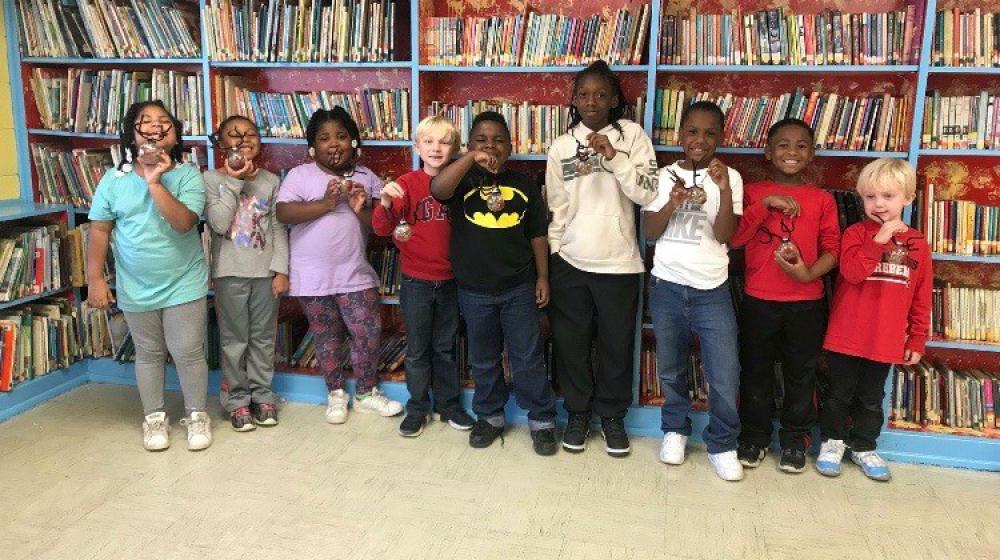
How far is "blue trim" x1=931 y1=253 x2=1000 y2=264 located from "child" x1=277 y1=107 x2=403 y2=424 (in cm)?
A: 234

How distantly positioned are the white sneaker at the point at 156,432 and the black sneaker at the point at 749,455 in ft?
7.67

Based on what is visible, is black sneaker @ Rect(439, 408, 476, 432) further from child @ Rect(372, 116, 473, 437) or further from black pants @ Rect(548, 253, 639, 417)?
black pants @ Rect(548, 253, 639, 417)

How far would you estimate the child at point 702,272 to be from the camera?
2932mm

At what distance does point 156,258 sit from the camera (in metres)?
3.13

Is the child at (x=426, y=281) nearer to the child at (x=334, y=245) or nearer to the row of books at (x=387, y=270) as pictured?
the child at (x=334, y=245)

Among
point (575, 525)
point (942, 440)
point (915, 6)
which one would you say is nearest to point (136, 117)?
point (575, 525)

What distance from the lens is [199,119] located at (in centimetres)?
375

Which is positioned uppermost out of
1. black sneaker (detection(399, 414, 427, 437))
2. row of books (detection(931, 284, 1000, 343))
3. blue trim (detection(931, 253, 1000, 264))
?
blue trim (detection(931, 253, 1000, 264))

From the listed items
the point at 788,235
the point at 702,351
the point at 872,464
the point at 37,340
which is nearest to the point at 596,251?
the point at 702,351

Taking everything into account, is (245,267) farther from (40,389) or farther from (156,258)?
(40,389)

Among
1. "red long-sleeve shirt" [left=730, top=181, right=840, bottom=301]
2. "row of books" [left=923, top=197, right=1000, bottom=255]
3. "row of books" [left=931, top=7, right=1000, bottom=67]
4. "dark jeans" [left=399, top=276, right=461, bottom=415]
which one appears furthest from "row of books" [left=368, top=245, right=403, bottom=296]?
"row of books" [left=931, top=7, right=1000, bottom=67]

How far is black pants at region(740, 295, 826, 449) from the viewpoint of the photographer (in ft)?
9.79

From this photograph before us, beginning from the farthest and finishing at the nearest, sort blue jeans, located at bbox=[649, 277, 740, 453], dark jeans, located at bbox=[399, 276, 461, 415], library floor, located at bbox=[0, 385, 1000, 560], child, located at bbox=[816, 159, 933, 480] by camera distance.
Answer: dark jeans, located at bbox=[399, 276, 461, 415], blue jeans, located at bbox=[649, 277, 740, 453], child, located at bbox=[816, 159, 933, 480], library floor, located at bbox=[0, 385, 1000, 560]

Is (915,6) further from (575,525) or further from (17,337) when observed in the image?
(17,337)
